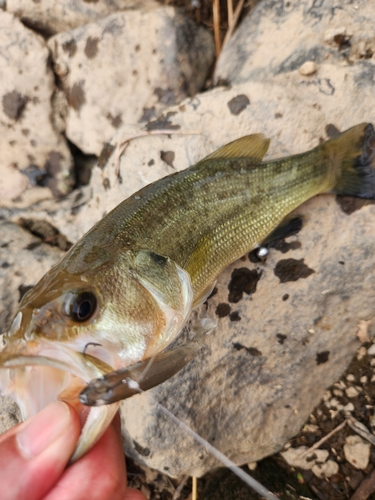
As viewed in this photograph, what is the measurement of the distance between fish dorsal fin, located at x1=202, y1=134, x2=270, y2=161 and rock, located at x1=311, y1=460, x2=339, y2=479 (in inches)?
98.4

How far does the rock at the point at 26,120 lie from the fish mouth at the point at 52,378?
2.89 metres

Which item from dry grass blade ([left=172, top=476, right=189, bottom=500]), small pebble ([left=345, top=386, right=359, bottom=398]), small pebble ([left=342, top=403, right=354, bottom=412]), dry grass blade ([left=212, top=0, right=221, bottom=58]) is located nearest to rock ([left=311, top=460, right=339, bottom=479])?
small pebble ([left=342, top=403, right=354, bottom=412])

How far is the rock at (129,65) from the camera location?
12.3 feet

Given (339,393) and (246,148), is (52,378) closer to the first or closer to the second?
(246,148)

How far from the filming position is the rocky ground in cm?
271

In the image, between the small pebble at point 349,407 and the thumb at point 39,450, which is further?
the small pebble at point 349,407

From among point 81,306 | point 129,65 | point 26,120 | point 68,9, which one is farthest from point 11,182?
point 81,306

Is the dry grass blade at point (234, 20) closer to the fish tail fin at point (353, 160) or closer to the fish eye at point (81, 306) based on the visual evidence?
the fish tail fin at point (353, 160)

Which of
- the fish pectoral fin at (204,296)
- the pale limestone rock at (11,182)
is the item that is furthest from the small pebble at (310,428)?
the pale limestone rock at (11,182)

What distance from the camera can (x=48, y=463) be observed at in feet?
5.11

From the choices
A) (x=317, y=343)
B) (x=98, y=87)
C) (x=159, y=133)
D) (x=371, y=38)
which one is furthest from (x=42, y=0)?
(x=317, y=343)

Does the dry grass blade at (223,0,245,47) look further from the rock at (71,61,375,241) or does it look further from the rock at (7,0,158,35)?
the rock at (71,61,375,241)

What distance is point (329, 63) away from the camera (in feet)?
10.2

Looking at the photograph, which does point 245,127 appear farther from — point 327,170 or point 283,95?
point 327,170
